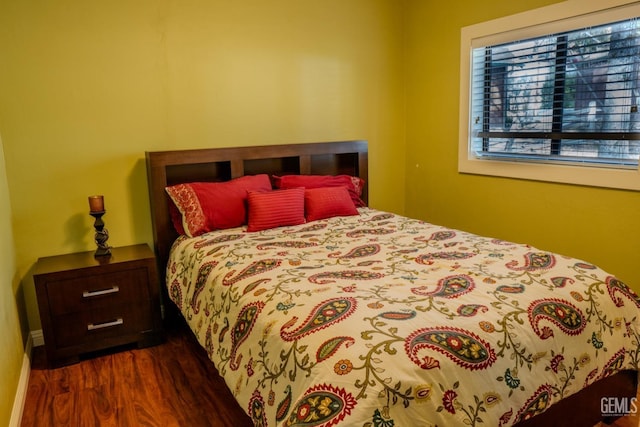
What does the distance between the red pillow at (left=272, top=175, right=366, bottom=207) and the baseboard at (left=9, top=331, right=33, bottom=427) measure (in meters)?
1.78

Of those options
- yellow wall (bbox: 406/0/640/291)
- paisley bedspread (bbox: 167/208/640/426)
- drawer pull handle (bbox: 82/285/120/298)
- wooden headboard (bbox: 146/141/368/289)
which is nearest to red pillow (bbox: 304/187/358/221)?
wooden headboard (bbox: 146/141/368/289)

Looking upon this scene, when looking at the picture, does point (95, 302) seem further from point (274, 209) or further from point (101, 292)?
point (274, 209)

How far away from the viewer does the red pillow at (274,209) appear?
2.87m

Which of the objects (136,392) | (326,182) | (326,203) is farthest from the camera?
(326,182)

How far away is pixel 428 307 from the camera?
1.60 meters

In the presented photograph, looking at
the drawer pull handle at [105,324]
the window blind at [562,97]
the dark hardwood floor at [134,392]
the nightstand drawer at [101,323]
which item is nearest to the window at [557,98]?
the window blind at [562,97]

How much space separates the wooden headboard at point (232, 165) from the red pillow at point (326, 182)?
0.41ft

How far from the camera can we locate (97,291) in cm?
262

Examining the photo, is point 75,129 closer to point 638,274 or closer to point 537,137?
point 537,137

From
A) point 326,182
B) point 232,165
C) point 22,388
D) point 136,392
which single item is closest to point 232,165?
point 232,165

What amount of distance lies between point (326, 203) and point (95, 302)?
1.49 metres

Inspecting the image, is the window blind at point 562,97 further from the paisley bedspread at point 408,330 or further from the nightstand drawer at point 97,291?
the nightstand drawer at point 97,291

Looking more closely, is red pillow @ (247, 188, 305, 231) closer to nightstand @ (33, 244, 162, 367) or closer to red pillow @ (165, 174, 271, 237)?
red pillow @ (165, 174, 271, 237)

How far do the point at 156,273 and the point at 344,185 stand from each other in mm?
1410
